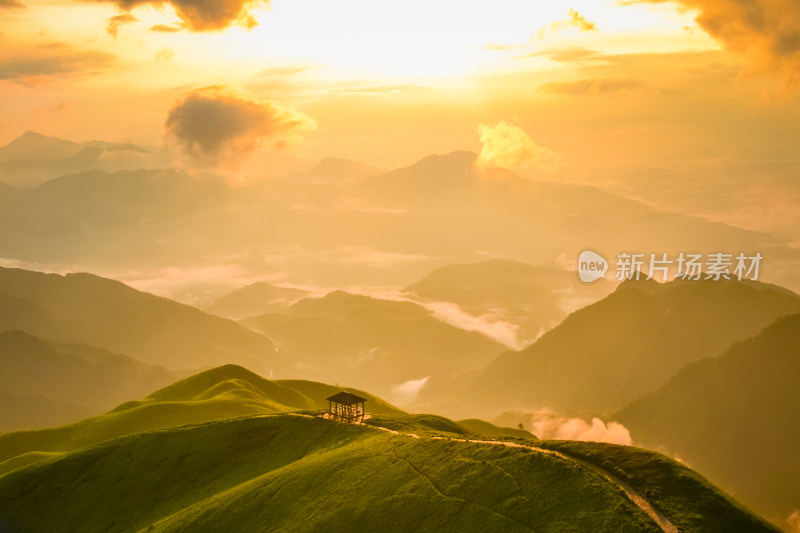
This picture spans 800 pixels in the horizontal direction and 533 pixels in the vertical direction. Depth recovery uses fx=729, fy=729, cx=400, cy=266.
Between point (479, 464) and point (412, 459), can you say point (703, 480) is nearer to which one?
point (479, 464)

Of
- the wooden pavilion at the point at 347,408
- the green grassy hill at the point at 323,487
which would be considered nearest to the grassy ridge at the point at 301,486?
the green grassy hill at the point at 323,487

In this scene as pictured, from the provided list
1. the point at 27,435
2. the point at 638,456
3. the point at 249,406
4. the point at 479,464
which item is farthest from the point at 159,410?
the point at 638,456

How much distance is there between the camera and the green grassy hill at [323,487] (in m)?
67.1

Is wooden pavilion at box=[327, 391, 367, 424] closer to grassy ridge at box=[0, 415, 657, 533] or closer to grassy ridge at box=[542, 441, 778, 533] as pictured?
grassy ridge at box=[0, 415, 657, 533]

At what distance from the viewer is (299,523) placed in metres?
81.1

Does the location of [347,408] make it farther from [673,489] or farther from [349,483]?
[673,489]

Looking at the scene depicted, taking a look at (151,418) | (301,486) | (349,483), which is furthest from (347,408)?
(151,418)

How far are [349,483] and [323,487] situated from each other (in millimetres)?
4226

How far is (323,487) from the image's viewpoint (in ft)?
282

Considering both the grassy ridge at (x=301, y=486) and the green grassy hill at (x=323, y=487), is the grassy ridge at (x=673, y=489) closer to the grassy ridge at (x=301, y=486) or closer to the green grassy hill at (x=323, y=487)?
the green grassy hill at (x=323, y=487)

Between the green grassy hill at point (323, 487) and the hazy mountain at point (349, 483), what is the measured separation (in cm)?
19

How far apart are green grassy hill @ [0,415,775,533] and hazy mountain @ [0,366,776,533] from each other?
0.19 meters

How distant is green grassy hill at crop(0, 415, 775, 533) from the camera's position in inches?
2643

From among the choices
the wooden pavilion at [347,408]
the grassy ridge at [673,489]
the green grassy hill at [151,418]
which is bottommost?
the green grassy hill at [151,418]
